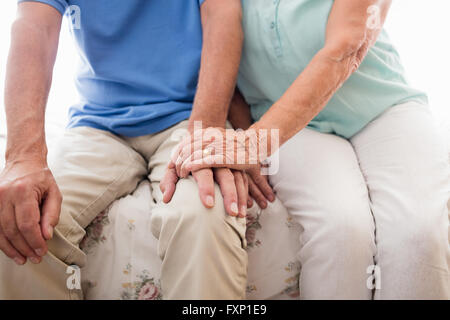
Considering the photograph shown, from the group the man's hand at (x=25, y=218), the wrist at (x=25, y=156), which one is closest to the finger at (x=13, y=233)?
the man's hand at (x=25, y=218)

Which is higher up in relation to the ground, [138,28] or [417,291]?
[138,28]

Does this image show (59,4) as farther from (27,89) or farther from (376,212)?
(376,212)

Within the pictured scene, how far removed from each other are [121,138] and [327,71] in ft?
1.98

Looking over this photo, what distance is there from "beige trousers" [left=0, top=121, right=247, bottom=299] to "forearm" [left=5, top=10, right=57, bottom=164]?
0.09 metres

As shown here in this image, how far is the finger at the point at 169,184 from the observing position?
0.75 meters

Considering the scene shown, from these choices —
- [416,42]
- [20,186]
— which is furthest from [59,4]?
[416,42]

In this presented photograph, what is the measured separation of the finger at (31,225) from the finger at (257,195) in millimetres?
448

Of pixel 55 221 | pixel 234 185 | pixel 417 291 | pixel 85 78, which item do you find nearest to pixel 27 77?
pixel 85 78

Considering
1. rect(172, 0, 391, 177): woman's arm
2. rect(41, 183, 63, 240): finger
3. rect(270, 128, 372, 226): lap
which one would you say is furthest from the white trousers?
rect(41, 183, 63, 240): finger

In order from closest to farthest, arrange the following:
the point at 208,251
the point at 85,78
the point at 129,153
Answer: the point at 208,251 < the point at 129,153 < the point at 85,78

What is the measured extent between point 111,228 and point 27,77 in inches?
16.3

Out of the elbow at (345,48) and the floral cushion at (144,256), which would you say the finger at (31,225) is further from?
the elbow at (345,48)
